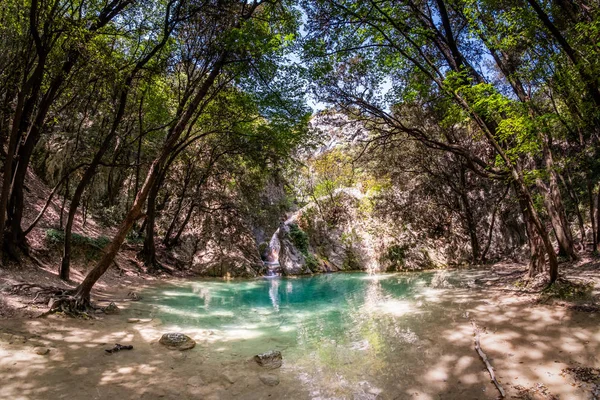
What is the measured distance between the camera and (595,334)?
4.74 metres

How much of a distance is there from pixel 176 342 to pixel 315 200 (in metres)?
17.3

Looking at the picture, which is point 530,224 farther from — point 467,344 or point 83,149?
point 83,149

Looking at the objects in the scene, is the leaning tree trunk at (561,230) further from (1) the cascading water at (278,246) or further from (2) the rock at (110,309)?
(2) the rock at (110,309)

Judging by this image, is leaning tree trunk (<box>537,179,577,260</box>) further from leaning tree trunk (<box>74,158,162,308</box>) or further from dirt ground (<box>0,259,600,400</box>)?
leaning tree trunk (<box>74,158,162,308</box>)

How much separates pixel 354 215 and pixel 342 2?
46.8 feet

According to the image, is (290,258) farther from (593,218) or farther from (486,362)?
(486,362)

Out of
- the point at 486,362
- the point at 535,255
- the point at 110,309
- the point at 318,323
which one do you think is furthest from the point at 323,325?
the point at 535,255

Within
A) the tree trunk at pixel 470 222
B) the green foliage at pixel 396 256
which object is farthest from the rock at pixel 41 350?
the tree trunk at pixel 470 222

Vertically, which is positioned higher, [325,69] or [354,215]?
[325,69]

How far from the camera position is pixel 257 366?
458 cm

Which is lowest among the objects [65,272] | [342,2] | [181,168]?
[65,272]

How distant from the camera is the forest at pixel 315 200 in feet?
19.1

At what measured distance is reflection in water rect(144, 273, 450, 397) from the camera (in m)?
4.55

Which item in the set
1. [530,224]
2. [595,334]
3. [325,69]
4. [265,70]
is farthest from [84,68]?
[530,224]
